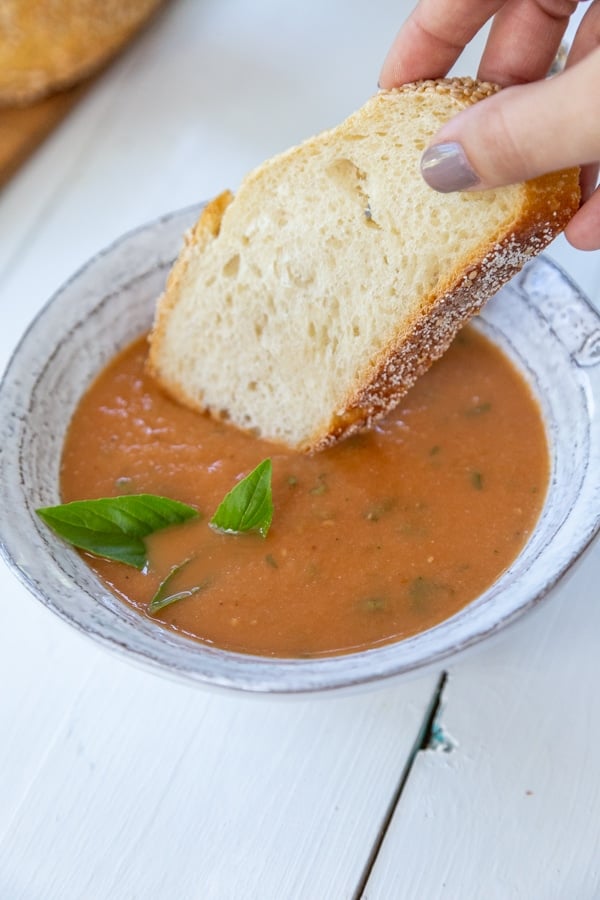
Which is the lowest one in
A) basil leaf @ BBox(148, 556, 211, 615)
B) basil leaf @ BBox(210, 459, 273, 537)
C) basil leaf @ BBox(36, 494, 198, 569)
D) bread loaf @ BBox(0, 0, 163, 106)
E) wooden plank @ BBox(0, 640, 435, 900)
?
wooden plank @ BBox(0, 640, 435, 900)

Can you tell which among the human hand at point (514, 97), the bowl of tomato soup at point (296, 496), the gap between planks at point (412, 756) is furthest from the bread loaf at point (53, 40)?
the gap between planks at point (412, 756)

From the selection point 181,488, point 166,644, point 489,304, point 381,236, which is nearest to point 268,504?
point 181,488

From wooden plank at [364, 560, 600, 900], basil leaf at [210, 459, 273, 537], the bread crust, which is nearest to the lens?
wooden plank at [364, 560, 600, 900]

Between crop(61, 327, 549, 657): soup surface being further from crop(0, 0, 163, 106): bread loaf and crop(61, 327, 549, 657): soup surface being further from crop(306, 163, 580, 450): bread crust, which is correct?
crop(0, 0, 163, 106): bread loaf

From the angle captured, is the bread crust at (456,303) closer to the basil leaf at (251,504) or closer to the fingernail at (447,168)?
the fingernail at (447,168)

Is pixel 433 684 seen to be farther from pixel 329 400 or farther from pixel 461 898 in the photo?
pixel 329 400

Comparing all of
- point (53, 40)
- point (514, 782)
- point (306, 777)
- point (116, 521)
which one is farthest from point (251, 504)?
point (53, 40)

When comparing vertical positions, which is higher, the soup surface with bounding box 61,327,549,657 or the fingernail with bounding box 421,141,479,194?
the fingernail with bounding box 421,141,479,194

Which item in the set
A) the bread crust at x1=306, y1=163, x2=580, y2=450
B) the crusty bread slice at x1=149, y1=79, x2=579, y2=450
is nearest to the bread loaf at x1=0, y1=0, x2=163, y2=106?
the crusty bread slice at x1=149, y1=79, x2=579, y2=450

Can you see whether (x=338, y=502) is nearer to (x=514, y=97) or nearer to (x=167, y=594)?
(x=167, y=594)
